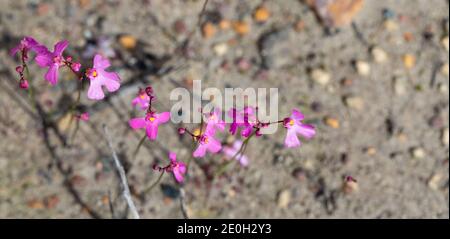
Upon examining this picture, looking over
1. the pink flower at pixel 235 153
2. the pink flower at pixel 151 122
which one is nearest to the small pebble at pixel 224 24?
the pink flower at pixel 235 153

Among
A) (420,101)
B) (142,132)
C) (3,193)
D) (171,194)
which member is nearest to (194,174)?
(171,194)

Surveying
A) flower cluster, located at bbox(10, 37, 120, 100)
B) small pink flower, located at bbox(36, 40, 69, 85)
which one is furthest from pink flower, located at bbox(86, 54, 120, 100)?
small pink flower, located at bbox(36, 40, 69, 85)

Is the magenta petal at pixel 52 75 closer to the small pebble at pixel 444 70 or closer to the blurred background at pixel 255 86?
the blurred background at pixel 255 86

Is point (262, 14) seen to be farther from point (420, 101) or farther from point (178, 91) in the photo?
point (420, 101)

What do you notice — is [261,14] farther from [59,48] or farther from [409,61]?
[59,48]

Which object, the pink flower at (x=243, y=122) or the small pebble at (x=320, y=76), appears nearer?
the pink flower at (x=243, y=122)

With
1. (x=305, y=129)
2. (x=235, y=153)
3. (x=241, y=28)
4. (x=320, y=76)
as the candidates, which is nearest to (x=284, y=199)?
(x=235, y=153)

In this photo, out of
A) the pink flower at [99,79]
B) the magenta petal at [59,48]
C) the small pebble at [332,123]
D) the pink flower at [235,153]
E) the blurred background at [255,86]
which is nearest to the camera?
the magenta petal at [59,48]

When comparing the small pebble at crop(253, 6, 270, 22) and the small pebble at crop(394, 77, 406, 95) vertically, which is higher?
the small pebble at crop(253, 6, 270, 22)

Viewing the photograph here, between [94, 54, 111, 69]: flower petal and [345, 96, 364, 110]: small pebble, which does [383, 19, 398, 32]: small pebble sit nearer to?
[345, 96, 364, 110]: small pebble
